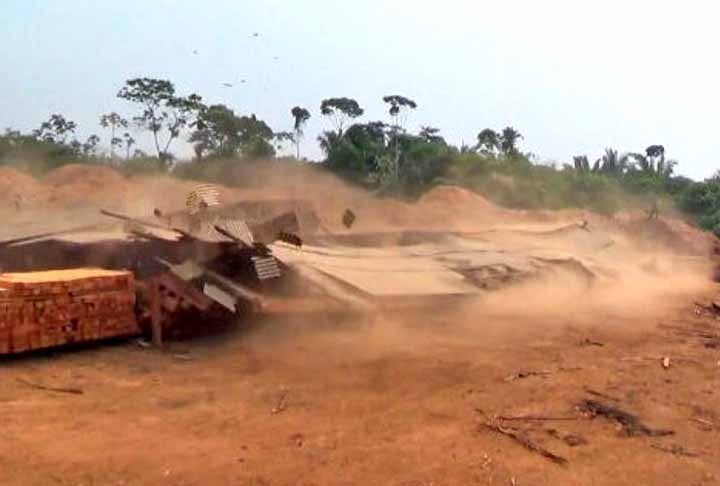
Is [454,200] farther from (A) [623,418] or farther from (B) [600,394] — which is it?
(A) [623,418]

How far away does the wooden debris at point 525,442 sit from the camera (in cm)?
645

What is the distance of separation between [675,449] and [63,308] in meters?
6.23

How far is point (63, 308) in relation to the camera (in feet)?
29.5

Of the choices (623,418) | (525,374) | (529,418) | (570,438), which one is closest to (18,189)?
(525,374)

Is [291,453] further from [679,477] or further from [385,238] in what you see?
[385,238]

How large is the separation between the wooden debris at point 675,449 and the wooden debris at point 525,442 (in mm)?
986

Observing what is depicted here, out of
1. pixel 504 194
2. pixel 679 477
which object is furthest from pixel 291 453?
pixel 504 194

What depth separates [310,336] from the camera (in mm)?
10562

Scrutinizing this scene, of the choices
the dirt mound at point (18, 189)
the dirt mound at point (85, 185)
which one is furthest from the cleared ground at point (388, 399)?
the dirt mound at point (85, 185)

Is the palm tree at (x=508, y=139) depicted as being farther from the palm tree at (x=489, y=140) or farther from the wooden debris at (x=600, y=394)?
the wooden debris at (x=600, y=394)

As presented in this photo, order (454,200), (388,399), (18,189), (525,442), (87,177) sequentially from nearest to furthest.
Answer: (525,442) < (388,399) < (18,189) < (87,177) < (454,200)

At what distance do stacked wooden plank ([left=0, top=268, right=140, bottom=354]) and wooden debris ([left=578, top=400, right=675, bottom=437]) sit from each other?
5215 millimetres

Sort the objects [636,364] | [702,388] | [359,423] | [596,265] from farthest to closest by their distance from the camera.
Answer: [596,265], [636,364], [702,388], [359,423]

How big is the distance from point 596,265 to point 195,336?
10.6m
